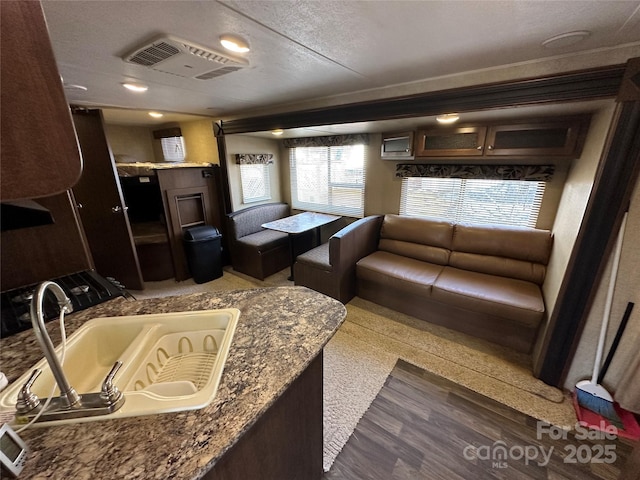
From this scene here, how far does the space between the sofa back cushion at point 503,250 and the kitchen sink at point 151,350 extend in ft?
8.50

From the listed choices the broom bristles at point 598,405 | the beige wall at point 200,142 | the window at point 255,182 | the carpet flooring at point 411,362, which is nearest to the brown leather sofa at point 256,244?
the window at point 255,182

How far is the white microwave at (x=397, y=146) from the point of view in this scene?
9.55 feet

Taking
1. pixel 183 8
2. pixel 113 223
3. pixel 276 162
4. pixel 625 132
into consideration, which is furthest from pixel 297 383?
pixel 276 162

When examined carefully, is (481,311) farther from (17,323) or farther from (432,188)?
(17,323)

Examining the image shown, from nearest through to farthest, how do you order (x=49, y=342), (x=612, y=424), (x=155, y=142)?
(x=49, y=342) → (x=612, y=424) → (x=155, y=142)

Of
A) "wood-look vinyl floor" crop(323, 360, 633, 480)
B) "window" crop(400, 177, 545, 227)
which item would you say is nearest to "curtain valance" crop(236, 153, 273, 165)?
"window" crop(400, 177, 545, 227)

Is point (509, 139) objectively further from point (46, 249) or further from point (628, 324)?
point (46, 249)

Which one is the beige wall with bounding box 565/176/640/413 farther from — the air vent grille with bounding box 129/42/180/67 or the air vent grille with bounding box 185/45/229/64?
the air vent grille with bounding box 129/42/180/67

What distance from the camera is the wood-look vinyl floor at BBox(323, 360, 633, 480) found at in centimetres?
142

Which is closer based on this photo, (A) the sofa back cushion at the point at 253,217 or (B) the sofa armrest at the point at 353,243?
(B) the sofa armrest at the point at 353,243

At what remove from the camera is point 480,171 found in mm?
2795

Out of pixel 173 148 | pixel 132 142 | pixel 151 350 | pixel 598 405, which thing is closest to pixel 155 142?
pixel 132 142

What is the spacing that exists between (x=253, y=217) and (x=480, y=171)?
3106 millimetres

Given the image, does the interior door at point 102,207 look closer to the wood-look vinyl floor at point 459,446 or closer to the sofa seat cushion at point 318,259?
the sofa seat cushion at point 318,259
